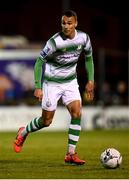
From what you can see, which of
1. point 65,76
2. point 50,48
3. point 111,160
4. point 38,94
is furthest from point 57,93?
point 111,160

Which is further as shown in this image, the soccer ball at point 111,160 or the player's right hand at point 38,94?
the player's right hand at point 38,94

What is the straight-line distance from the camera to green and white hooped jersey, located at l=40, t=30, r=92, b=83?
1302 cm

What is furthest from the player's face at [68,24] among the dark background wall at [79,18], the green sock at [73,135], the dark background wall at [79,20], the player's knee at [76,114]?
the dark background wall at [79,18]

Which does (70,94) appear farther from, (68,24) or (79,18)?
(79,18)

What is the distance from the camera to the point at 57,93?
13398 millimetres

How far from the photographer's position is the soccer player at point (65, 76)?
42.7ft

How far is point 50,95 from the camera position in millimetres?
13398

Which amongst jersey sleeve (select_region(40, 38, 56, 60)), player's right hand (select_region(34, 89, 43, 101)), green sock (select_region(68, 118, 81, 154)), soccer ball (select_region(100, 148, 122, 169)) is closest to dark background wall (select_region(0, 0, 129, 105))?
green sock (select_region(68, 118, 81, 154))

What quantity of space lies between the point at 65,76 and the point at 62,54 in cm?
41

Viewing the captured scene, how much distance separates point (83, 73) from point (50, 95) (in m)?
25.0

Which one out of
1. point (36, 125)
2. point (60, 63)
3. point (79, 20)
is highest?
point (79, 20)

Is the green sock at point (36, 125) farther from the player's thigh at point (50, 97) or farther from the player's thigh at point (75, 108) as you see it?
the player's thigh at point (75, 108)

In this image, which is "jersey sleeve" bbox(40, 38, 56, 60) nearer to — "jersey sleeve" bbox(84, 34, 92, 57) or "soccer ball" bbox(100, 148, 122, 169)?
"jersey sleeve" bbox(84, 34, 92, 57)

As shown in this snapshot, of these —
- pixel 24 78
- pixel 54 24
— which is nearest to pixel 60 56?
pixel 24 78
